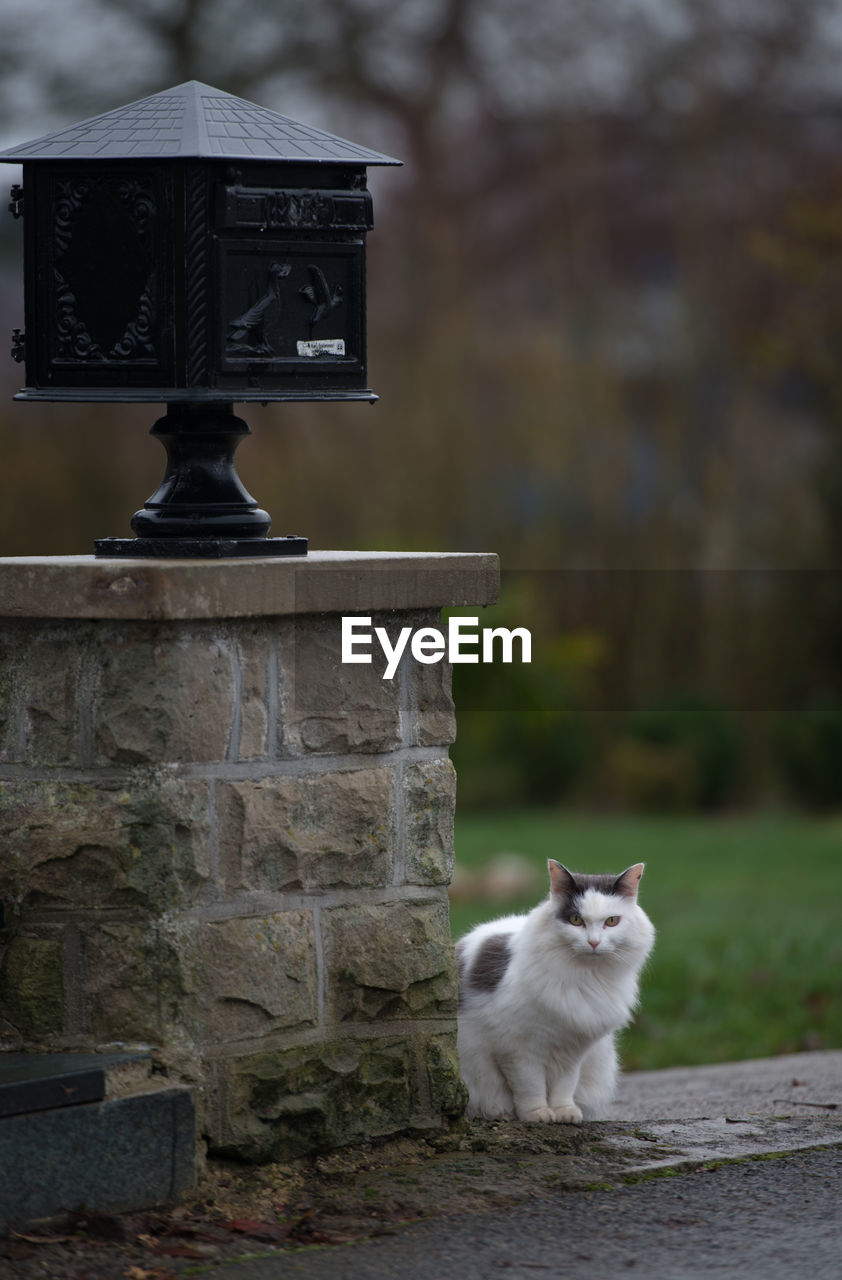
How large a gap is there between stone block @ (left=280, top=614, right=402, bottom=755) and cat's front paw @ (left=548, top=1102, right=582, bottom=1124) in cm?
115

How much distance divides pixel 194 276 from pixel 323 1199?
210 cm

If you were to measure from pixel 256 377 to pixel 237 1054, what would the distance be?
156 cm

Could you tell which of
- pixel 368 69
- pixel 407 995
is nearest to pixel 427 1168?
pixel 407 995

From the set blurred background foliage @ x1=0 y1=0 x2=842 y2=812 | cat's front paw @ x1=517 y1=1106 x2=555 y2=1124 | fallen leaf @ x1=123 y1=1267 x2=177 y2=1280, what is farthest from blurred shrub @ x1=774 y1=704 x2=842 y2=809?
fallen leaf @ x1=123 y1=1267 x2=177 y2=1280

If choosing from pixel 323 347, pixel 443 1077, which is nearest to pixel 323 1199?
pixel 443 1077

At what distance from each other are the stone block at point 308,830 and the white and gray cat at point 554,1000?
0.63m

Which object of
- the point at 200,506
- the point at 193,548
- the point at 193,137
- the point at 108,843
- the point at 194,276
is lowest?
the point at 108,843

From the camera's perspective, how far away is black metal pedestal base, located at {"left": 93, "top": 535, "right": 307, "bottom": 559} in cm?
408

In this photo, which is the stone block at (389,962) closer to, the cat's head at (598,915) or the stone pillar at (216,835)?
the stone pillar at (216,835)

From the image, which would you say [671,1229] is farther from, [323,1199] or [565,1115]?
[565,1115]

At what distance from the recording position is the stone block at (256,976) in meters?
3.91

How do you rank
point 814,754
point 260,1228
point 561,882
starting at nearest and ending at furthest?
point 260,1228 < point 561,882 < point 814,754

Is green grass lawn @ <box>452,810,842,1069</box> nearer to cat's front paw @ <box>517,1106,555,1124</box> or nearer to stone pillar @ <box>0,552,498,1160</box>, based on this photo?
cat's front paw @ <box>517,1106,555,1124</box>

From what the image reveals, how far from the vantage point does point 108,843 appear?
12.7 feet
